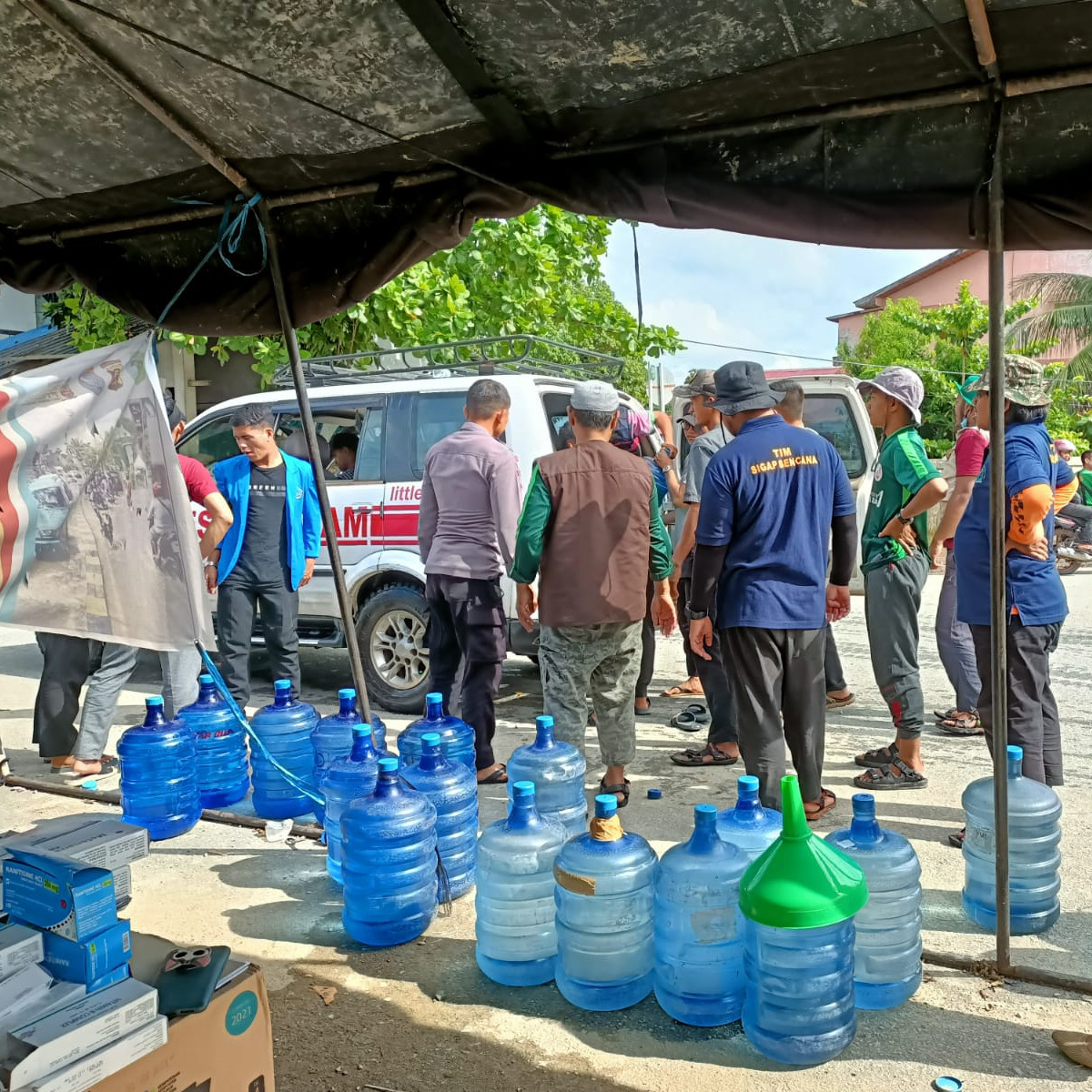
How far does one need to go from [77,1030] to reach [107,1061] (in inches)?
3.9

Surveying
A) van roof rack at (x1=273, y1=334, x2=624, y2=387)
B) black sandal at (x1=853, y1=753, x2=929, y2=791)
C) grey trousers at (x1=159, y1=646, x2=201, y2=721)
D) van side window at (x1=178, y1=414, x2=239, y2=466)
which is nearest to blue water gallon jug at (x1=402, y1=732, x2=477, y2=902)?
grey trousers at (x1=159, y1=646, x2=201, y2=721)

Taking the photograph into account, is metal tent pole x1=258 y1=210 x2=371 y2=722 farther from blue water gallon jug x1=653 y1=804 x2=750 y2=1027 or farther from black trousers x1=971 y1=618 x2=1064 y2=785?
black trousers x1=971 y1=618 x2=1064 y2=785

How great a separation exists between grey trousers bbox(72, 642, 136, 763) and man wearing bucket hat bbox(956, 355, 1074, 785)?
448 centimetres

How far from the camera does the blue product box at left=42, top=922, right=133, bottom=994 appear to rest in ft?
7.02

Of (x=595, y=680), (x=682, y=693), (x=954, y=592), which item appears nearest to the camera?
(x=595, y=680)

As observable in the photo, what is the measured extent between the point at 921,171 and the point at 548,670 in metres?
2.90

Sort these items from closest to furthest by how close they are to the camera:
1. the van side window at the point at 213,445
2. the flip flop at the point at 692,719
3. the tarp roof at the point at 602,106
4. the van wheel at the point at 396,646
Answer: the tarp roof at the point at 602,106 → the flip flop at the point at 692,719 → the van wheel at the point at 396,646 → the van side window at the point at 213,445

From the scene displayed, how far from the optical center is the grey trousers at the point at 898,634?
5.03 metres

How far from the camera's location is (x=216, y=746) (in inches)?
202

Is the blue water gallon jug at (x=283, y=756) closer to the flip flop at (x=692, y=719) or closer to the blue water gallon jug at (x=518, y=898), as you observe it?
the blue water gallon jug at (x=518, y=898)

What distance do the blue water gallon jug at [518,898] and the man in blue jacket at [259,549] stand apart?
2.83 m

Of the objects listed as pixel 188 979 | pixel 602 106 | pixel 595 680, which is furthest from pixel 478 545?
pixel 188 979

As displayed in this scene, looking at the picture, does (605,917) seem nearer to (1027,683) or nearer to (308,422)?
(1027,683)

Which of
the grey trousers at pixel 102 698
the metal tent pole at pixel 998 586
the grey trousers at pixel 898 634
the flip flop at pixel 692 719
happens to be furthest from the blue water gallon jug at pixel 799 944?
the grey trousers at pixel 102 698
